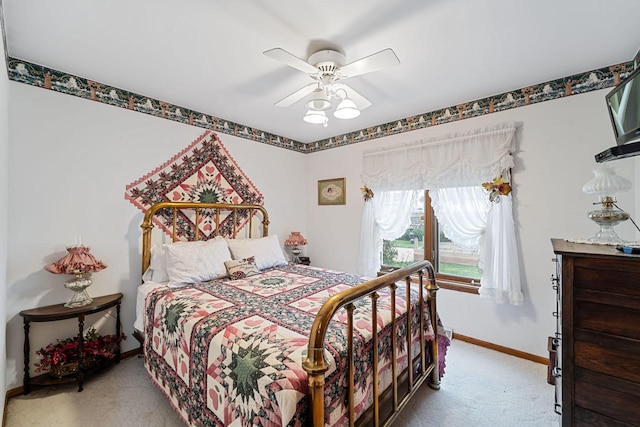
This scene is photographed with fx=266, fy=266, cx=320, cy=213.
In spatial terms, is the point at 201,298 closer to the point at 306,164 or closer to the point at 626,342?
the point at 626,342

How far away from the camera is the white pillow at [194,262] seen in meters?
2.44

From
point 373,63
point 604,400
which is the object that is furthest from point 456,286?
point 373,63

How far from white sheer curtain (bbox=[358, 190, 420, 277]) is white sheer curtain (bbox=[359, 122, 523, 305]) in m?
0.01

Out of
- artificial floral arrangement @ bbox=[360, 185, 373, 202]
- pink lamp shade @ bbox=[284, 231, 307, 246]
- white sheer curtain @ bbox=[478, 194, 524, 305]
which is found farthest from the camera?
pink lamp shade @ bbox=[284, 231, 307, 246]

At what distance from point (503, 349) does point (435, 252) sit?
1146mm

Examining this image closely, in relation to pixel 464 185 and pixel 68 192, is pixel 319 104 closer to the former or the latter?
pixel 464 185

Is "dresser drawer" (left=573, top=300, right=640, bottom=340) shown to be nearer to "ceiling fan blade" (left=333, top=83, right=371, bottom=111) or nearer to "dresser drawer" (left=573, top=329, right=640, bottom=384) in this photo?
"dresser drawer" (left=573, top=329, right=640, bottom=384)

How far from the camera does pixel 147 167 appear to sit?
2.77 meters

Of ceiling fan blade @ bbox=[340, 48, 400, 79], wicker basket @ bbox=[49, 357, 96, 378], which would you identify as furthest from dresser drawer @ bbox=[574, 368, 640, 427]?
wicker basket @ bbox=[49, 357, 96, 378]

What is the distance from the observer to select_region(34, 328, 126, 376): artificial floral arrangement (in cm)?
211

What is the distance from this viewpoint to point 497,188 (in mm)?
2676

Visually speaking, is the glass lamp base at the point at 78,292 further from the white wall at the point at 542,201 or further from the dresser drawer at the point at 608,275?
the white wall at the point at 542,201

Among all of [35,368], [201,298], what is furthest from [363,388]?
[35,368]

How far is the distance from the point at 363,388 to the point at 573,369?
1.01 meters
